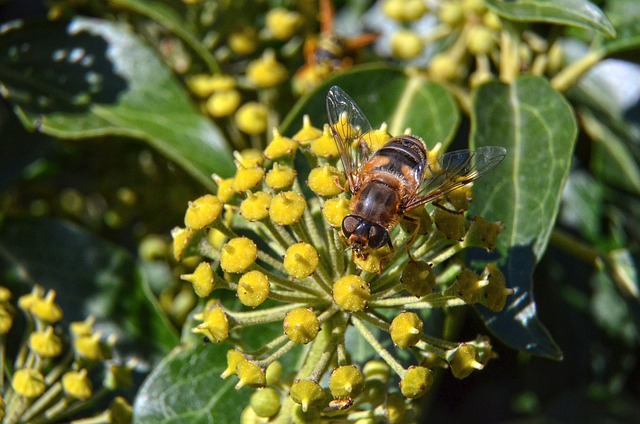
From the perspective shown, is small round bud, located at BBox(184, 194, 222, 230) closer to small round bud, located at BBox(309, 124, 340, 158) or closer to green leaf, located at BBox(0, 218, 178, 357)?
small round bud, located at BBox(309, 124, 340, 158)

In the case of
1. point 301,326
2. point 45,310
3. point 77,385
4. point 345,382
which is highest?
point 301,326

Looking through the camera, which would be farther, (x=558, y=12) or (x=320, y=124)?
(x=320, y=124)

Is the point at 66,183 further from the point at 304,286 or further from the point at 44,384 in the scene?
the point at 304,286

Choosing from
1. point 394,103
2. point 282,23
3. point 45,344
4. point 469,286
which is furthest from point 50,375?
point 282,23

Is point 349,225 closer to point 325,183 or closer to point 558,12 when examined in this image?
point 325,183

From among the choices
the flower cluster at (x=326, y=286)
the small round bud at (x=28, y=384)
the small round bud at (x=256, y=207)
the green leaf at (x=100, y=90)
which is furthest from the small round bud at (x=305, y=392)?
the green leaf at (x=100, y=90)

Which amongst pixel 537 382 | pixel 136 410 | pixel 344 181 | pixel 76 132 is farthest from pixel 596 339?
pixel 76 132

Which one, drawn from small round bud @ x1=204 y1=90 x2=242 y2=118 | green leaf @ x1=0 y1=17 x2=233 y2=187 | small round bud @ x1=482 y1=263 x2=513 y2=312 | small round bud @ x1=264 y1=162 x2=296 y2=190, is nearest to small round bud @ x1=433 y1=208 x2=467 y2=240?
small round bud @ x1=482 y1=263 x2=513 y2=312
